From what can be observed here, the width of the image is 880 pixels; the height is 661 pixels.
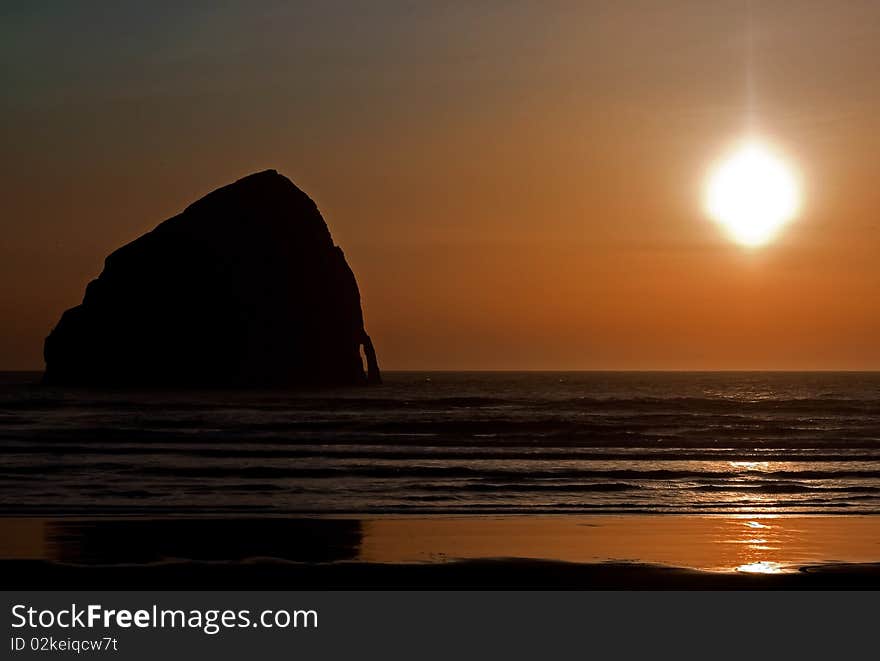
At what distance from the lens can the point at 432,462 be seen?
1283 inches

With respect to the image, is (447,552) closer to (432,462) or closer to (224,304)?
(432,462)

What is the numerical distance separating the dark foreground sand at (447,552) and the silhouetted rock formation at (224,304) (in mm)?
93423

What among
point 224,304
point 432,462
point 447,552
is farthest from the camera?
point 224,304

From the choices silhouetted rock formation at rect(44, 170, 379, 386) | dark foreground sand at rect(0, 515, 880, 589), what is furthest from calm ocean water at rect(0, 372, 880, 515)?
silhouetted rock formation at rect(44, 170, 379, 386)

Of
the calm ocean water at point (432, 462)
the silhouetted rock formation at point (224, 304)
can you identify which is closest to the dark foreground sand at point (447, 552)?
the calm ocean water at point (432, 462)

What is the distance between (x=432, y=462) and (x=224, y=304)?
275 feet

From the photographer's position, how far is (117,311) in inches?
4604

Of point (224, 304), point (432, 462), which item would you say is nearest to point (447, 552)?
point (432, 462)

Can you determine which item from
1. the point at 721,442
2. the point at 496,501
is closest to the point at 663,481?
the point at 496,501

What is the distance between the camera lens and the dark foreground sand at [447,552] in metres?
14.0

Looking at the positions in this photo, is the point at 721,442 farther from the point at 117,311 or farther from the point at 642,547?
the point at 117,311

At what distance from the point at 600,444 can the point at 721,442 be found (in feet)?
18.6
